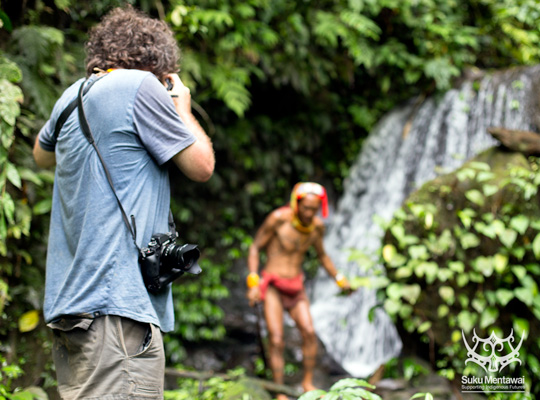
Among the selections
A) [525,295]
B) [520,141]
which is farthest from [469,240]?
[520,141]

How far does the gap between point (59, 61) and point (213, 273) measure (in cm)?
406

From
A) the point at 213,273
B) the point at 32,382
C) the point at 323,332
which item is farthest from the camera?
the point at 213,273

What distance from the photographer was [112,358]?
167cm

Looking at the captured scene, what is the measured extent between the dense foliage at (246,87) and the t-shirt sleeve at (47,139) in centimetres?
80

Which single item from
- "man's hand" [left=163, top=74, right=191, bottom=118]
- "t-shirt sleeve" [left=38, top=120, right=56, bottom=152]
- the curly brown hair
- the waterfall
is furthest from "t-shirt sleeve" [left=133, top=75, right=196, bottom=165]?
the waterfall

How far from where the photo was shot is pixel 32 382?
3.14 metres

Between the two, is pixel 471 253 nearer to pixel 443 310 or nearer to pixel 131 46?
pixel 443 310

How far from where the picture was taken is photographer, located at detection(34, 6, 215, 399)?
1.71 m

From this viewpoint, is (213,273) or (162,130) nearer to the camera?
(162,130)

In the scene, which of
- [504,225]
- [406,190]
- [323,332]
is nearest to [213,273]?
[323,332]

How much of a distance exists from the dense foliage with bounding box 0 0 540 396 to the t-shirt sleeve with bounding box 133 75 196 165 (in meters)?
1.48

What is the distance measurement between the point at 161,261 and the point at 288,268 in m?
3.21

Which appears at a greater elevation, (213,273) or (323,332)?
(213,273)

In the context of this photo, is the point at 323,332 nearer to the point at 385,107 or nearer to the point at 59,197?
the point at 385,107
